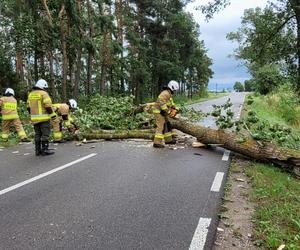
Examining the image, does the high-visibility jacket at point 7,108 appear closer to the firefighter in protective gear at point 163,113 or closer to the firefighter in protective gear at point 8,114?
the firefighter in protective gear at point 8,114

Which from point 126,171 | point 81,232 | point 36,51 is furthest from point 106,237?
point 36,51

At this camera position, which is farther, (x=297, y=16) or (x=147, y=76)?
(x=147, y=76)

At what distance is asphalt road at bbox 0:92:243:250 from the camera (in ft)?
13.3

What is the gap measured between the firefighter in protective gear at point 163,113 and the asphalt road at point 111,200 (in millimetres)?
1205

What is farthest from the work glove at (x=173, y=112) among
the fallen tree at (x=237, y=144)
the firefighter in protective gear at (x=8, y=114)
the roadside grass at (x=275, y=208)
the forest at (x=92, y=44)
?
the forest at (x=92, y=44)

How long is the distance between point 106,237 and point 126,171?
11.0 ft

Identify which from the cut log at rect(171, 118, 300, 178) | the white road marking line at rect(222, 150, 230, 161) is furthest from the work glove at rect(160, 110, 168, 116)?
the white road marking line at rect(222, 150, 230, 161)

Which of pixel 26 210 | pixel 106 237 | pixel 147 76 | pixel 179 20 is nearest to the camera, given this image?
pixel 106 237

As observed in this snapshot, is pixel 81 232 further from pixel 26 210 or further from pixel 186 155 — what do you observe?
pixel 186 155

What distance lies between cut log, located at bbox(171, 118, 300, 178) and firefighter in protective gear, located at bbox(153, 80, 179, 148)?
1.56ft

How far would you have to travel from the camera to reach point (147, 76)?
115 feet

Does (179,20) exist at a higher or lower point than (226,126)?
higher

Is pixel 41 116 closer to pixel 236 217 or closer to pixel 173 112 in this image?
pixel 173 112

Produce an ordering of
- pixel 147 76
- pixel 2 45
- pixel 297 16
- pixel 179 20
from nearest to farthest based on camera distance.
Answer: pixel 297 16 < pixel 2 45 < pixel 147 76 < pixel 179 20
